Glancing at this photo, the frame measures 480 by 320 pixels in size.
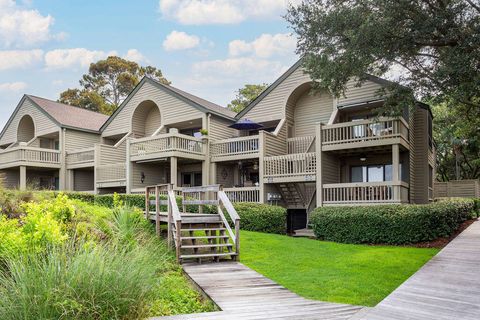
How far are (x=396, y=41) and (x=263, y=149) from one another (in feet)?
29.4

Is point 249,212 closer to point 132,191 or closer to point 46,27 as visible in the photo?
point 132,191

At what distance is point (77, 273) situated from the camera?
15.2 feet

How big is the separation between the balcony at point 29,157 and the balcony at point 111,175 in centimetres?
430

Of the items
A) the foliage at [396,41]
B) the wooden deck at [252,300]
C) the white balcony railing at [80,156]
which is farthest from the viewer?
the white balcony railing at [80,156]

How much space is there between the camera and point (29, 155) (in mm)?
25094

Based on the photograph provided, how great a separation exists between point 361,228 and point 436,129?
29.1 m

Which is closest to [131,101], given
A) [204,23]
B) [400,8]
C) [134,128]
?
[134,128]

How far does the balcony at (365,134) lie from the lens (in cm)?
1571

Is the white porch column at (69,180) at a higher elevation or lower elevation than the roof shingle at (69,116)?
lower

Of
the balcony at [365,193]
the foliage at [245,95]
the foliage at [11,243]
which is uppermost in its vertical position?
the foliage at [245,95]

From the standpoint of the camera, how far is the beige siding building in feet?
55.3

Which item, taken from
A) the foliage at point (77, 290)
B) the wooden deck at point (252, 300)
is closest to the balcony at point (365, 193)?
the wooden deck at point (252, 300)

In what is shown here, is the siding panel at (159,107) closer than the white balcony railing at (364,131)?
No

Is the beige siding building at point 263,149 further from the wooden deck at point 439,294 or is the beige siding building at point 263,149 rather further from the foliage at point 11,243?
the foliage at point 11,243
